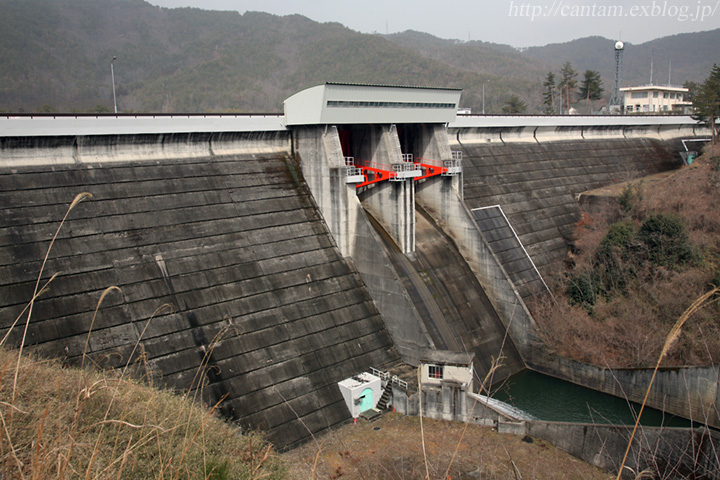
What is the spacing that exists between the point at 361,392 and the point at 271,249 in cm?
644

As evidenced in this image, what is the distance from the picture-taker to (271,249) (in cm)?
2064

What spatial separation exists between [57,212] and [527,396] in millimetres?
18531

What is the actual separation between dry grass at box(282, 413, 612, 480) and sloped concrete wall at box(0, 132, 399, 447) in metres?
0.99

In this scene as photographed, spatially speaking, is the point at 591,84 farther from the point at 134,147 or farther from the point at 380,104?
the point at 134,147

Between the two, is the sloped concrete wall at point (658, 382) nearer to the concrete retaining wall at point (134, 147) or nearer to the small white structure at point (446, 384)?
the small white structure at point (446, 384)

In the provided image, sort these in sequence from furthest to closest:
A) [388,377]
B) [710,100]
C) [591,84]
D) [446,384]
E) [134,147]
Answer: [591,84] → [710,100] → [134,147] → [388,377] → [446,384]

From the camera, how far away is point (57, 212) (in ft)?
58.7

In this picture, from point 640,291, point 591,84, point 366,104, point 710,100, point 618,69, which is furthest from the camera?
point 591,84

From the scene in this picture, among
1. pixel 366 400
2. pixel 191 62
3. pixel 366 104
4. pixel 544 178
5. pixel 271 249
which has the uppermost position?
pixel 191 62

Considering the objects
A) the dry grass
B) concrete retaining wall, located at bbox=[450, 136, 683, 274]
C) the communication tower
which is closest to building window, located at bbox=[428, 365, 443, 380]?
the dry grass

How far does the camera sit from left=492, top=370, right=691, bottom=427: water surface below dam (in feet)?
64.3

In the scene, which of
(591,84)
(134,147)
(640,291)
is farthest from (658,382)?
(591,84)

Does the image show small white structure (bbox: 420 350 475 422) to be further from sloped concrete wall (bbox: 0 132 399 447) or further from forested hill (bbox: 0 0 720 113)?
forested hill (bbox: 0 0 720 113)

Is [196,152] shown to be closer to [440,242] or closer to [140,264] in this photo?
[140,264]
